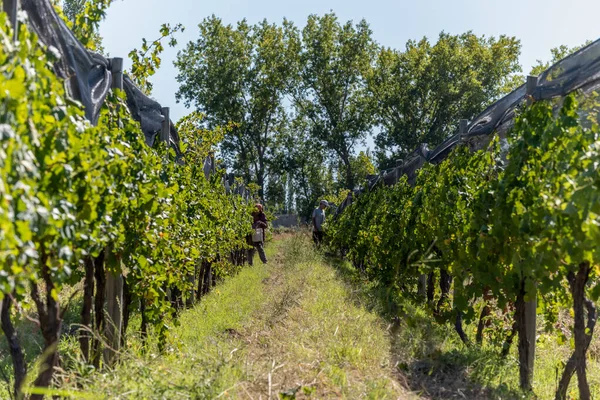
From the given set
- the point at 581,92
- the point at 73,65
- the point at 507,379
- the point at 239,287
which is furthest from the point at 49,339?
the point at 239,287

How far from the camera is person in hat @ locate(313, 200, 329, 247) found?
1720 centimetres

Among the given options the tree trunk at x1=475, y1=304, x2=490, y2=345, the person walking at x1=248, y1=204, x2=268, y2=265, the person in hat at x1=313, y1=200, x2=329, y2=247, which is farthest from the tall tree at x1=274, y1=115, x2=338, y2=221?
the tree trunk at x1=475, y1=304, x2=490, y2=345

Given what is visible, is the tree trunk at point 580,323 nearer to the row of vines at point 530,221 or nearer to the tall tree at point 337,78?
the row of vines at point 530,221

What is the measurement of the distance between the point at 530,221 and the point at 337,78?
3374 centimetres

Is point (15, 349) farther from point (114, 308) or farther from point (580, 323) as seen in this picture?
point (580, 323)

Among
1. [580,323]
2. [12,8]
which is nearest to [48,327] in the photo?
[12,8]

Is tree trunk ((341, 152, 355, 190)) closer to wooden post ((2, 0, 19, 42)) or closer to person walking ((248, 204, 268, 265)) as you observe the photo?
person walking ((248, 204, 268, 265))

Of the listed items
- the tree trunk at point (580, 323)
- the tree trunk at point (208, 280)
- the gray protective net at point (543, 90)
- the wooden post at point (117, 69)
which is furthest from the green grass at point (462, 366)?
the tree trunk at point (208, 280)

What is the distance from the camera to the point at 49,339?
3070 mm

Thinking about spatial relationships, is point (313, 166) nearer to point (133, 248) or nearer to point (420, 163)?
point (420, 163)

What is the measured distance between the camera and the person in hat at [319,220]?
17.2m

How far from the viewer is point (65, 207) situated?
2.53m

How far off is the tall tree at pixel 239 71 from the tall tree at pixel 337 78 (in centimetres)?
116

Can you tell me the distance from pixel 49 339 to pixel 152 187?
1320 mm
